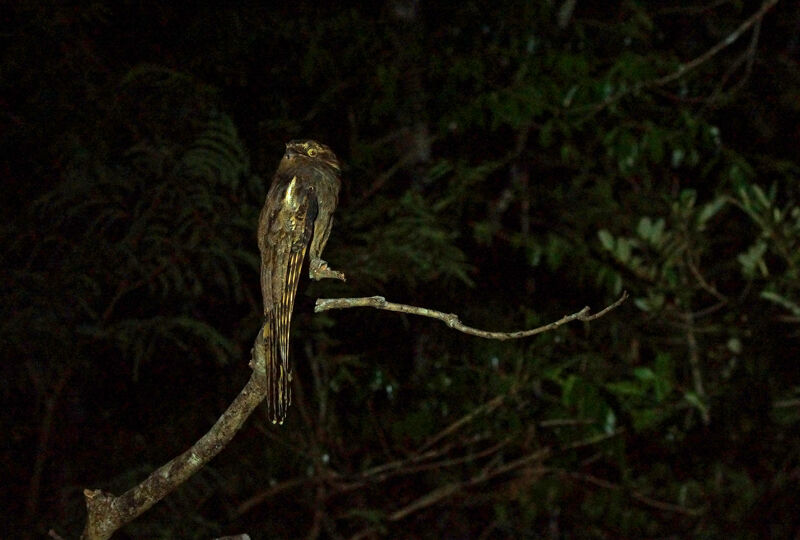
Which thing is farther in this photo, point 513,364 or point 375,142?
point 375,142

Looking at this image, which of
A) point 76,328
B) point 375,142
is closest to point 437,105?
point 375,142

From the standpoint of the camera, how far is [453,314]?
4.86ft

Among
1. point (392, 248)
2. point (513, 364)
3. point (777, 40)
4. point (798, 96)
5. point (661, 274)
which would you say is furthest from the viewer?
point (777, 40)

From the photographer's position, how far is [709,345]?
191 inches

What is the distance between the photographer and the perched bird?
4.86 feet

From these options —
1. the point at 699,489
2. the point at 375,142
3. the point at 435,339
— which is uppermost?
the point at 375,142

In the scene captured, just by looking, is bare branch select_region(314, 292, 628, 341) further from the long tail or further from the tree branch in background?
the long tail

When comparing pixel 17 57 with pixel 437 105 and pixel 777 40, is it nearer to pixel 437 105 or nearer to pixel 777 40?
pixel 437 105

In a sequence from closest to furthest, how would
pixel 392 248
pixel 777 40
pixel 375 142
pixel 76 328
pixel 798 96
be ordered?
pixel 76 328, pixel 392 248, pixel 375 142, pixel 798 96, pixel 777 40

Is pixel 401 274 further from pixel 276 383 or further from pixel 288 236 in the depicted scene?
pixel 276 383

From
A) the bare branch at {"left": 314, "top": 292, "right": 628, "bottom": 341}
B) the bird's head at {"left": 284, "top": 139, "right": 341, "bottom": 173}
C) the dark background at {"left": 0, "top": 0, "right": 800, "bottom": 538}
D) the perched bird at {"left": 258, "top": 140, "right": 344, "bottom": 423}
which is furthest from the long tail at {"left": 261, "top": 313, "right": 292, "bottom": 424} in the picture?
the dark background at {"left": 0, "top": 0, "right": 800, "bottom": 538}

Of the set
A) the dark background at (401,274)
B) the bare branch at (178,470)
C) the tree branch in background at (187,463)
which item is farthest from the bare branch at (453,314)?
the dark background at (401,274)

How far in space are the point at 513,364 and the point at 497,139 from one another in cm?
153

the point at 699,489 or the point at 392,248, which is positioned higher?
the point at 392,248
